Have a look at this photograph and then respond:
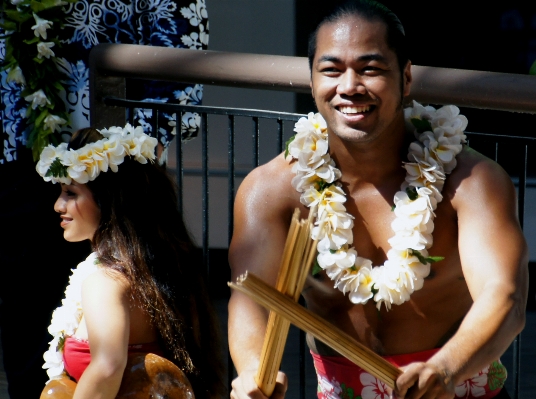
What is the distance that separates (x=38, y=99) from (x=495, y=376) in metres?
1.93

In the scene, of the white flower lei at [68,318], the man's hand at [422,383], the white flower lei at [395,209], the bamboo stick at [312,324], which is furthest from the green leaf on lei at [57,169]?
the man's hand at [422,383]

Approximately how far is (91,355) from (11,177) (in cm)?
100

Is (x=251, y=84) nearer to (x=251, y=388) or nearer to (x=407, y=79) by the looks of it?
(x=407, y=79)

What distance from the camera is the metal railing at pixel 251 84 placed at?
3.00 metres

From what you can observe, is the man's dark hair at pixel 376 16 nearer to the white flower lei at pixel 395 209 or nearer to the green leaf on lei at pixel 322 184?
the white flower lei at pixel 395 209

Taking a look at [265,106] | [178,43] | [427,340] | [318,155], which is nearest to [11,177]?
[178,43]

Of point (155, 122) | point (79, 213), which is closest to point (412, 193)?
point (79, 213)

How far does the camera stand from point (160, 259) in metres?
3.43

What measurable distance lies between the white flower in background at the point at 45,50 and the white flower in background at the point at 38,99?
5.1 inches

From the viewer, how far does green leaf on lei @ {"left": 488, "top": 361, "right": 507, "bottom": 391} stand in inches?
114

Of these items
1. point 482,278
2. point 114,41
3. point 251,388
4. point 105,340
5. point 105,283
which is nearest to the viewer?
point 251,388

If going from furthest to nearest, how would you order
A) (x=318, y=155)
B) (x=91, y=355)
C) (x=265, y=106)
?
(x=265, y=106) → (x=91, y=355) → (x=318, y=155)

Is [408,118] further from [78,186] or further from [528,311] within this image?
[528,311]

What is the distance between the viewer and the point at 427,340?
2.85 m
